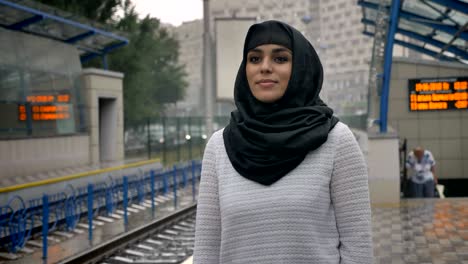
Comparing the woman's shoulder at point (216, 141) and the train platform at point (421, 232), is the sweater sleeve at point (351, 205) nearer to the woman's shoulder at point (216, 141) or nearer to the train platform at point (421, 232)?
the woman's shoulder at point (216, 141)

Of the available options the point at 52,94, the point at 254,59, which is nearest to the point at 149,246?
the point at 52,94

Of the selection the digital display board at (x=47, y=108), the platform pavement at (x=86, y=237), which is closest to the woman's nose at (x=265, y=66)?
the platform pavement at (x=86, y=237)

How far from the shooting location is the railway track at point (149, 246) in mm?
9906

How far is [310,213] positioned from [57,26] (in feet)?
55.9

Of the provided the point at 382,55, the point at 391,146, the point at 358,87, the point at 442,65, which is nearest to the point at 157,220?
the point at 391,146

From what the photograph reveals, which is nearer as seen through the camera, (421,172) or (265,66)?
(265,66)

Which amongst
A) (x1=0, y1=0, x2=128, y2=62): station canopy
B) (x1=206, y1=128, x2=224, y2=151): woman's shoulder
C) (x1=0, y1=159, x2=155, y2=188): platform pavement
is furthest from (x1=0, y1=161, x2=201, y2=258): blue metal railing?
(x1=206, y1=128, x2=224, y2=151): woman's shoulder

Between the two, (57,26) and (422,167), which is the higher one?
(57,26)

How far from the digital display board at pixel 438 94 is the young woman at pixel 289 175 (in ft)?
51.9

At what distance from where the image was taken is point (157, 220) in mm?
13422

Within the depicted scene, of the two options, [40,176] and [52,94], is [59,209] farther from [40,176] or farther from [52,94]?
[52,94]

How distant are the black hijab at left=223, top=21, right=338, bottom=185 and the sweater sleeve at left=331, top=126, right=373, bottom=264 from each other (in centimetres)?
12

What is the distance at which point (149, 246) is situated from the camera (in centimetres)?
1121

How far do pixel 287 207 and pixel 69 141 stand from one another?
58.9 ft
